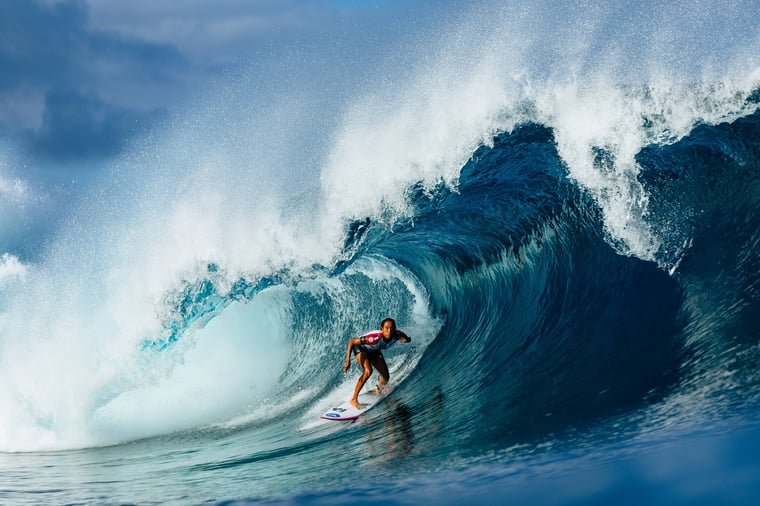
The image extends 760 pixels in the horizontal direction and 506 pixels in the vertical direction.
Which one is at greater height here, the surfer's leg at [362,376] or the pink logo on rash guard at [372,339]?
the pink logo on rash guard at [372,339]

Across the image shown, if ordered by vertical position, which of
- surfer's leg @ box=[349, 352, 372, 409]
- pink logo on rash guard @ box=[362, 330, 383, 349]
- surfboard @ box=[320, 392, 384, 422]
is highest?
pink logo on rash guard @ box=[362, 330, 383, 349]

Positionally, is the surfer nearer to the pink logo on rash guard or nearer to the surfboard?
the pink logo on rash guard

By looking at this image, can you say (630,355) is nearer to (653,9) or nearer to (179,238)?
(653,9)

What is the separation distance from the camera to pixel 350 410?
659cm

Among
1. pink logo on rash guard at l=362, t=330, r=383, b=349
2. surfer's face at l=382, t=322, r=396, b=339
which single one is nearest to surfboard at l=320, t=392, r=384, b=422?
pink logo on rash guard at l=362, t=330, r=383, b=349

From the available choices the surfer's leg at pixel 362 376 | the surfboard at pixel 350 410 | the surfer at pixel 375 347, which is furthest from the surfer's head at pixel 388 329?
the surfboard at pixel 350 410

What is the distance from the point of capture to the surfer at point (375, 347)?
22.8 ft

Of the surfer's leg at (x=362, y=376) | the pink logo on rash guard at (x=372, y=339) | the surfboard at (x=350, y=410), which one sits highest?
the pink logo on rash guard at (x=372, y=339)

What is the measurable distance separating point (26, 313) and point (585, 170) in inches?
335

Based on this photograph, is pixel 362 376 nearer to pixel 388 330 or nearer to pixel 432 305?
pixel 388 330

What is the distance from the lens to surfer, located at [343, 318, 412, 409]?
695 cm

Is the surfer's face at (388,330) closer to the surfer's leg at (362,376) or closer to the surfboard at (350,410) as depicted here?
the surfer's leg at (362,376)

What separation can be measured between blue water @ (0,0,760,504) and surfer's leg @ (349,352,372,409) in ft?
1.00

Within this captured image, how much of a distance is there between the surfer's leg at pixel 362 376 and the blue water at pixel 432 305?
305 millimetres
